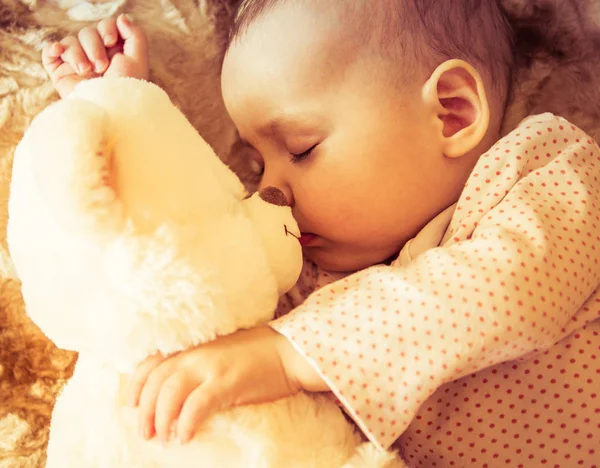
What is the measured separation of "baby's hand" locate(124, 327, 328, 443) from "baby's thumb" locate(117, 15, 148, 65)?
0.54 m

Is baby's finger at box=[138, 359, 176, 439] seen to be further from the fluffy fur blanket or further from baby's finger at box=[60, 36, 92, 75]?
baby's finger at box=[60, 36, 92, 75]

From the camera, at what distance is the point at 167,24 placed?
1.04 metres

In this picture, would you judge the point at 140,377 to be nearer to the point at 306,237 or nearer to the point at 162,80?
the point at 306,237

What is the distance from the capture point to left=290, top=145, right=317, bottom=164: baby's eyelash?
854mm

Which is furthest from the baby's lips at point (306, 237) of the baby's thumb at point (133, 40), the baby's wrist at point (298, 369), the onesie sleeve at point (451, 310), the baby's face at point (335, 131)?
the baby's thumb at point (133, 40)

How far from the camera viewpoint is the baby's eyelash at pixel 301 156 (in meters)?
0.85

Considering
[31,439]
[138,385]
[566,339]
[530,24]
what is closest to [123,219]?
[138,385]

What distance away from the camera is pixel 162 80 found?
1.02 metres

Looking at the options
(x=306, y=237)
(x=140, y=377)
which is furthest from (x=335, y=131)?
(x=140, y=377)

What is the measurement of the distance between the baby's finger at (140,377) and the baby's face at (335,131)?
347 mm

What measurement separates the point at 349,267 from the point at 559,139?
0.37 m

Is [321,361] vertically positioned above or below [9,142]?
below

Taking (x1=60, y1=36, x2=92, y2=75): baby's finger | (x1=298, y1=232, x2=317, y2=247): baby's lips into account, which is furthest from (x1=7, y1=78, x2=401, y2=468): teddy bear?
(x1=60, y1=36, x2=92, y2=75): baby's finger

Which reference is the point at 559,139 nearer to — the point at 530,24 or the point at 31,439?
the point at 530,24
